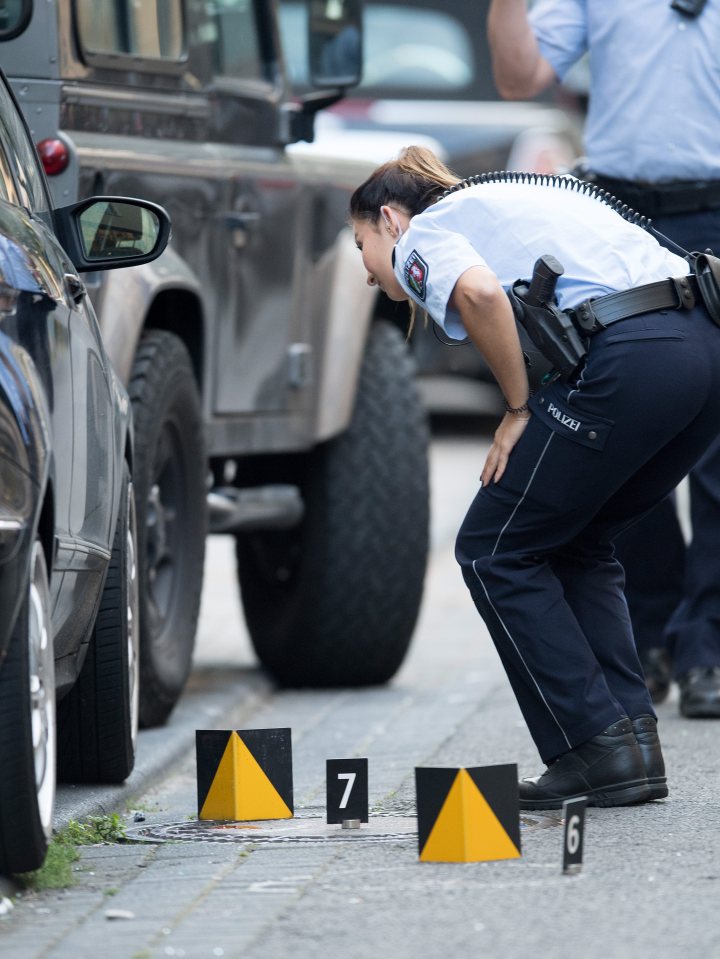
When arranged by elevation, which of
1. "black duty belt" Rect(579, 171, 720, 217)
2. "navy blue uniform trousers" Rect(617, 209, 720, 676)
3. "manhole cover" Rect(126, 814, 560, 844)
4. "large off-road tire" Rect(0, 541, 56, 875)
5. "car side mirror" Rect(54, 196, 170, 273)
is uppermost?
"car side mirror" Rect(54, 196, 170, 273)

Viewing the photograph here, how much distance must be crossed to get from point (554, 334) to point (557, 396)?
0.45 feet

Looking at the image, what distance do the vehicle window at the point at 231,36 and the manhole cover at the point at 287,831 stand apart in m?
2.55

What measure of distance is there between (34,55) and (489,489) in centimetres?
165

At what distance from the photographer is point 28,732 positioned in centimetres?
322

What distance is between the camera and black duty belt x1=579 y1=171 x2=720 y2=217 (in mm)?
5492

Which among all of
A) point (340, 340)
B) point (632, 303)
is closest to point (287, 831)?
point (632, 303)

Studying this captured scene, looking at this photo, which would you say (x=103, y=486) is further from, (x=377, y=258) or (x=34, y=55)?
(x=34, y=55)

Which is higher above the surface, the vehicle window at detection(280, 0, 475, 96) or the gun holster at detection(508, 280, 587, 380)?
the gun holster at detection(508, 280, 587, 380)

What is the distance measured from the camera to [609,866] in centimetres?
359

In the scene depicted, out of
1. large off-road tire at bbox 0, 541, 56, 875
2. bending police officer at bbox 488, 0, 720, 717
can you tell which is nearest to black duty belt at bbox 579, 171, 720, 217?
bending police officer at bbox 488, 0, 720, 717

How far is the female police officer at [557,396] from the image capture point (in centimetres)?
402

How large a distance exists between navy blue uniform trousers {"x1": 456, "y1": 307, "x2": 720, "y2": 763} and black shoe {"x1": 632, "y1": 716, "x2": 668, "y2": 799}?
8 cm

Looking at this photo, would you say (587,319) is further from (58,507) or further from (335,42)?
(335,42)

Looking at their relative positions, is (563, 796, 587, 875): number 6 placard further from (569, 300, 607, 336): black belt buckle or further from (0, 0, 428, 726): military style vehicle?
(0, 0, 428, 726): military style vehicle
